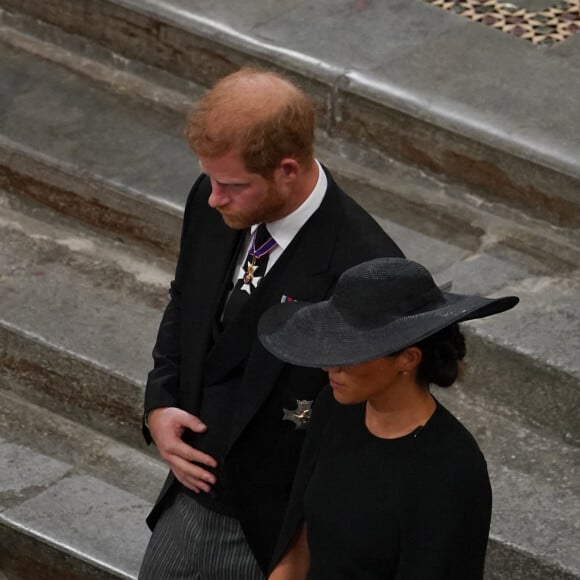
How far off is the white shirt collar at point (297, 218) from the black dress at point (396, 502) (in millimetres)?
369

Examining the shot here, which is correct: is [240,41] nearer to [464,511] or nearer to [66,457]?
[66,457]

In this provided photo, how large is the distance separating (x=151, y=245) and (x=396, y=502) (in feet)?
7.97

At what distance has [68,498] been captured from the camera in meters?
4.23

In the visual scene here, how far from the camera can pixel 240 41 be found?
5.04 metres

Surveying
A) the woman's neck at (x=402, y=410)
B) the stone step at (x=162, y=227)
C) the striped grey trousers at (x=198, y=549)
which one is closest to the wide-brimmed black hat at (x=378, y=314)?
the woman's neck at (x=402, y=410)

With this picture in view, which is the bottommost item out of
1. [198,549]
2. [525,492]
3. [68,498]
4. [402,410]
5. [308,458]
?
[68,498]

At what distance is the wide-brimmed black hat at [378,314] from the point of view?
251 cm

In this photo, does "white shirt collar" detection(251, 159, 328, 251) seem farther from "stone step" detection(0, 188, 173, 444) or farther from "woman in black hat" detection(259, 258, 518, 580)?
"stone step" detection(0, 188, 173, 444)

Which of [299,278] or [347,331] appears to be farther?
[299,278]

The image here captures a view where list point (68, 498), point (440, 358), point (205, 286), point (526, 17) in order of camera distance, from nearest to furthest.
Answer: point (440, 358) → point (205, 286) → point (68, 498) → point (526, 17)

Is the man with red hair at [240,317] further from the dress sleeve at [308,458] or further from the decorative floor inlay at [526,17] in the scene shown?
the decorative floor inlay at [526,17]

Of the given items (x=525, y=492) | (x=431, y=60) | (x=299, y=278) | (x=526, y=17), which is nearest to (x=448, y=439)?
(x=299, y=278)

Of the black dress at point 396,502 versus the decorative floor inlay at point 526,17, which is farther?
the decorative floor inlay at point 526,17

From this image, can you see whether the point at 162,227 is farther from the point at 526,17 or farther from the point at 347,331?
the point at 347,331
